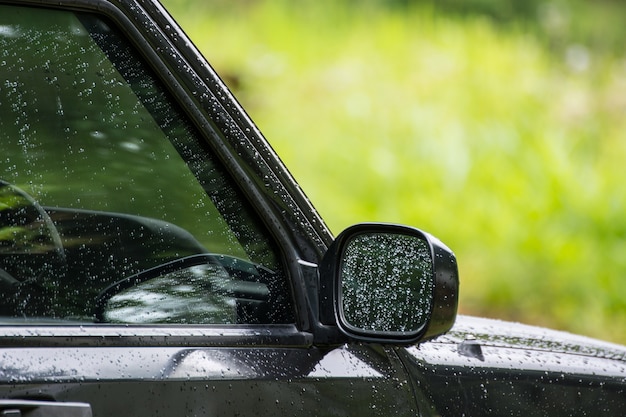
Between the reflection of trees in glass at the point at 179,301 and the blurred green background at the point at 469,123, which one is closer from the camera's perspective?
the reflection of trees in glass at the point at 179,301

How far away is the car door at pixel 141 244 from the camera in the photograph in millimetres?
1686

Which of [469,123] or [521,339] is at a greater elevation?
[521,339]

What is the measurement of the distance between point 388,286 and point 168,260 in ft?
1.36

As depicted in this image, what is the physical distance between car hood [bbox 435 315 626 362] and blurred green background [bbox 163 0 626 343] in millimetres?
4365

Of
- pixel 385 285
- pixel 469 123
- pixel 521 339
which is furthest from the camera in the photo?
pixel 469 123

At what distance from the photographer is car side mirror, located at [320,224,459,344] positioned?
6.45 ft

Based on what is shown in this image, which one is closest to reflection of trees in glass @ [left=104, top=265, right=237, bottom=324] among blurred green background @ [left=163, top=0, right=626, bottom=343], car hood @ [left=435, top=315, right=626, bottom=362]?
car hood @ [left=435, top=315, right=626, bottom=362]

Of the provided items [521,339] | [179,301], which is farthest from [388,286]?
[521,339]

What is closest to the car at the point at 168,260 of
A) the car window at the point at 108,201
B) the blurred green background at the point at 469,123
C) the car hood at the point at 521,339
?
the car window at the point at 108,201

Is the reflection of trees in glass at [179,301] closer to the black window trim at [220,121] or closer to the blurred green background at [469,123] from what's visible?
the black window trim at [220,121]

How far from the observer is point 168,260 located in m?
1.87

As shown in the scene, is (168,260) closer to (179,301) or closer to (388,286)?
(179,301)

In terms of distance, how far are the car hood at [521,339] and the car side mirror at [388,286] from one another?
337mm

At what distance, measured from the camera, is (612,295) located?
7504 mm
